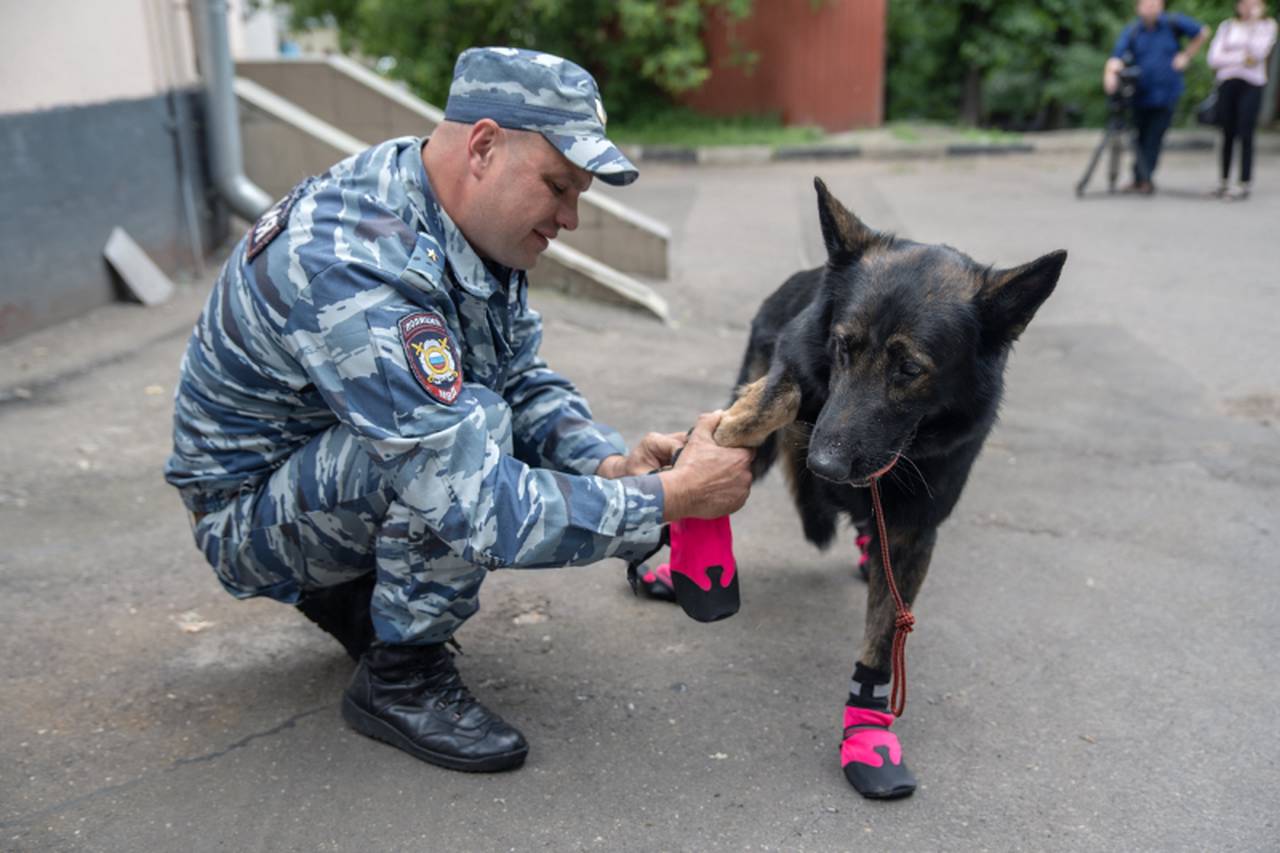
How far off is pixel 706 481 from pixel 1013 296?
806mm

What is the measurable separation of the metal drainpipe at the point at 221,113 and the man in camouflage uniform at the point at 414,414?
4.75m

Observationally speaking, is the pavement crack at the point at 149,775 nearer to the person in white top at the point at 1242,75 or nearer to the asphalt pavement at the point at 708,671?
the asphalt pavement at the point at 708,671

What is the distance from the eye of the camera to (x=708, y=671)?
9.77 feet

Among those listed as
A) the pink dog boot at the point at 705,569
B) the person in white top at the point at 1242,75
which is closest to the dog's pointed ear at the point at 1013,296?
the pink dog boot at the point at 705,569

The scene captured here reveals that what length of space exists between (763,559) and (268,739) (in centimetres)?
172

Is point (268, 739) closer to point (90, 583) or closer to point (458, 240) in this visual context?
point (90, 583)

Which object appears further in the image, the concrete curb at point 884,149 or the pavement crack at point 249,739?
the concrete curb at point 884,149

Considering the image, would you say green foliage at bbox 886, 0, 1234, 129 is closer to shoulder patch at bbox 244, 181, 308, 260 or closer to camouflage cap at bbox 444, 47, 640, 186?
camouflage cap at bbox 444, 47, 640, 186

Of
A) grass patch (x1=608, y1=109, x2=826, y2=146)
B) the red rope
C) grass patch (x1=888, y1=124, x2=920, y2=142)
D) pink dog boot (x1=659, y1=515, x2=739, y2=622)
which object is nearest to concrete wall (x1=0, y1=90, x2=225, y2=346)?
pink dog boot (x1=659, y1=515, x2=739, y2=622)

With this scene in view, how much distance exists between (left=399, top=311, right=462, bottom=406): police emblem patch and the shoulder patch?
40cm

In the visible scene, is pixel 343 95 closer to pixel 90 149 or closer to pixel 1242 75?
pixel 90 149

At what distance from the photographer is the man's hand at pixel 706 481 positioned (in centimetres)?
233

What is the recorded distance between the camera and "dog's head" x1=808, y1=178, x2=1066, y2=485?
2297 millimetres

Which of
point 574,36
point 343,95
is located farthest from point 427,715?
point 574,36
